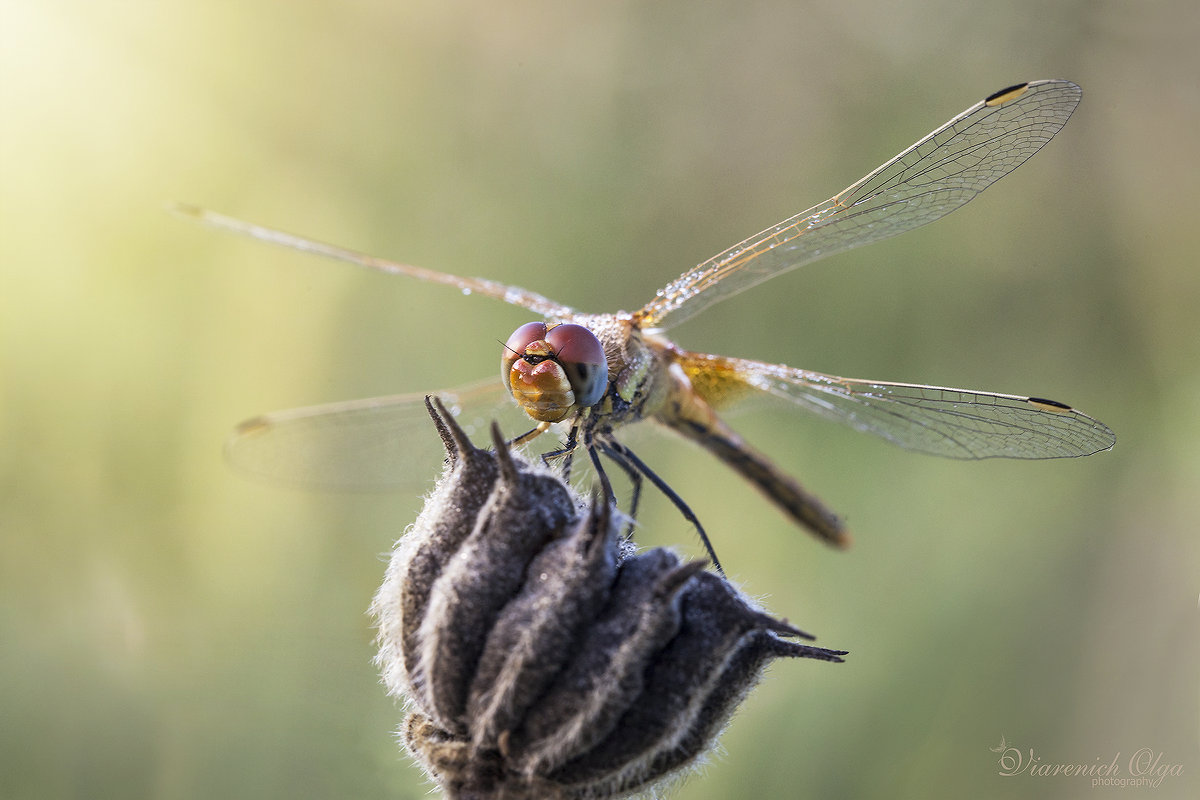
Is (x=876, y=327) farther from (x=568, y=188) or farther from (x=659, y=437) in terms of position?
(x=568, y=188)

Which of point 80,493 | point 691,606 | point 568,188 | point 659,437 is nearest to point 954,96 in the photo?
point 568,188

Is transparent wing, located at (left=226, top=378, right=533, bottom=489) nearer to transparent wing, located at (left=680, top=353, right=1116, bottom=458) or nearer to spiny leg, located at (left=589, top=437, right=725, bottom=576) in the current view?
spiny leg, located at (left=589, top=437, right=725, bottom=576)

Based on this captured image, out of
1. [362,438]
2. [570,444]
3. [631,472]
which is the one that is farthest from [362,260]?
[631,472]

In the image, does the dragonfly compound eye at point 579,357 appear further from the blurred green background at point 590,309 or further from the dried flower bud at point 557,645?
the blurred green background at point 590,309

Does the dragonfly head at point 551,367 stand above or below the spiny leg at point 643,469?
above

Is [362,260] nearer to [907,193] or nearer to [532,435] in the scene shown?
[532,435]

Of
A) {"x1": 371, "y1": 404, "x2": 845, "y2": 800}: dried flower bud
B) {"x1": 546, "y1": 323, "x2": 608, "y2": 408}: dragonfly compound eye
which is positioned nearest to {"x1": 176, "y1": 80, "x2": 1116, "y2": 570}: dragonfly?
{"x1": 546, "y1": 323, "x2": 608, "y2": 408}: dragonfly compound eye

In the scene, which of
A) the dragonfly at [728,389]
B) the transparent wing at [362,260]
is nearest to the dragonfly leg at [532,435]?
the dragonfly at [728,389]
